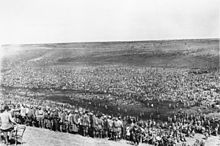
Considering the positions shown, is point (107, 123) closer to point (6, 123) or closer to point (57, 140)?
point (57, 140)

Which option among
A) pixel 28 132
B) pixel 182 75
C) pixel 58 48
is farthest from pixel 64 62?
pixel 182 75

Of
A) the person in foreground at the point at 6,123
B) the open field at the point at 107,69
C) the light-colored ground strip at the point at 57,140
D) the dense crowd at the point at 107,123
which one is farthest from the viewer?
the person in foreground at the point at 6,123

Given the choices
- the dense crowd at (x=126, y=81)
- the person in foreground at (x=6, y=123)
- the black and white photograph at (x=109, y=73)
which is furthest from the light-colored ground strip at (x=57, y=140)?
the dense crowd at (x=126, y=81)

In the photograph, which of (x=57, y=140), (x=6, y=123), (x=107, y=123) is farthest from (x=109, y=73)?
(x=6, y=123)

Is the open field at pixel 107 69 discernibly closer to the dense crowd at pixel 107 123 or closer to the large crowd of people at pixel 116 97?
the large crowd of people at pixel 116 97

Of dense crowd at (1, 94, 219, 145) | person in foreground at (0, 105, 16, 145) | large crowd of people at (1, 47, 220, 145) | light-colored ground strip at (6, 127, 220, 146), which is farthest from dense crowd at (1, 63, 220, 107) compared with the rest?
light-colored ground strip at (6, 127, 220, 146)

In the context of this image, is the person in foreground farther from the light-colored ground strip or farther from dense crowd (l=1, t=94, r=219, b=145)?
the light-colored ground strip
